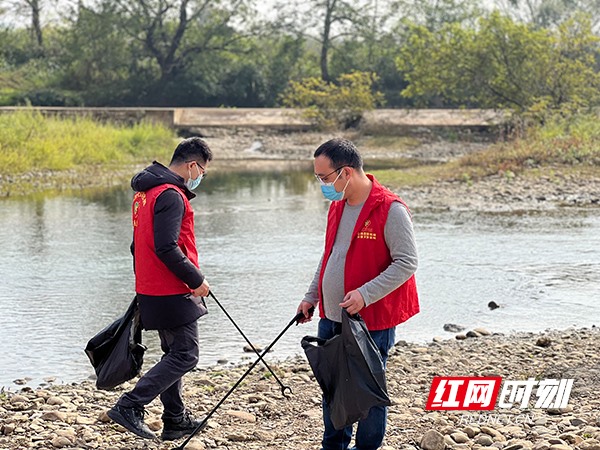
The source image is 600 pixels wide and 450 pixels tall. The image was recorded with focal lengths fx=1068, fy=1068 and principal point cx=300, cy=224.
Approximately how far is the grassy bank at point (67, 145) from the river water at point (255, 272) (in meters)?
4.55

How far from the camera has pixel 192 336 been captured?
5539 mm

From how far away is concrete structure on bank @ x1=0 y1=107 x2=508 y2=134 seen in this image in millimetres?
37094

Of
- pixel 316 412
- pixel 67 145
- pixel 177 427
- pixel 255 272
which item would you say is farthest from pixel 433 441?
pixel 67 145

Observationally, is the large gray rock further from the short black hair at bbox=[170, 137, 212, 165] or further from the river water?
the river water

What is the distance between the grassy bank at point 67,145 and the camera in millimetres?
24906

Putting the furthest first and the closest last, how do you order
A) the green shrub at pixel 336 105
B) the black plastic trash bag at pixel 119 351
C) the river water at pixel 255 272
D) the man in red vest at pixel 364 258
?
the green shrub at pixel 336 105 → the river water at pixel 255 272 → the black plastic trash bag at pixel 119 351 → the man in red vest at pixel 364 258

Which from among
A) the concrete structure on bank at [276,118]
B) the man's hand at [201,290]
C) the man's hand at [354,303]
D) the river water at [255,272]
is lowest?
the river water at [255,272]

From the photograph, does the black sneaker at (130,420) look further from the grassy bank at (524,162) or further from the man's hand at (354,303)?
the grassy bank at (524,162)

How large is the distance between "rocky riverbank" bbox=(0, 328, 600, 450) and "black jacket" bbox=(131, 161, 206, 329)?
0.66m

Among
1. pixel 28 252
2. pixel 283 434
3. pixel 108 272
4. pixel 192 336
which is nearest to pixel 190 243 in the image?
pixel 192 336

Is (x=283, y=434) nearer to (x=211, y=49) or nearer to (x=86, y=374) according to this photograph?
(x=86, y=374)

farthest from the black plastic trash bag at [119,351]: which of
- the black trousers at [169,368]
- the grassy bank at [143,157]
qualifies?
the grassy bank at [143,157]

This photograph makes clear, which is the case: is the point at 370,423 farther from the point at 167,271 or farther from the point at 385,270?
the point at 167,271

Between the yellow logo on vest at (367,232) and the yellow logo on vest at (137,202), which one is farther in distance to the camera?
the yellow logo on vest at (137,202)
